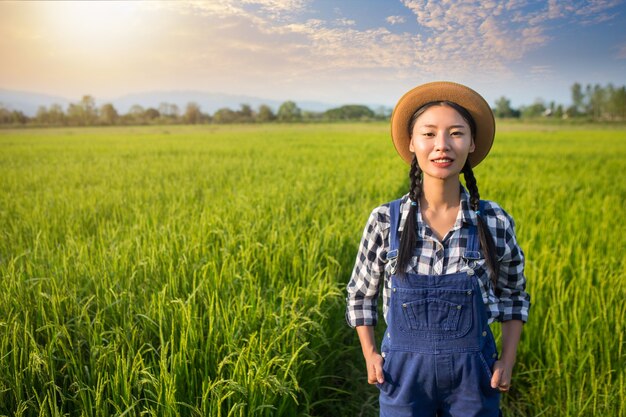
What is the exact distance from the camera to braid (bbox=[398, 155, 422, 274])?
1.18 metres

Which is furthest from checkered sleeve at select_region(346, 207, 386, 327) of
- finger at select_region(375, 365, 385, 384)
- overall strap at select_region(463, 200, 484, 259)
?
overall strap at select_region(463, 200, 484, 259)

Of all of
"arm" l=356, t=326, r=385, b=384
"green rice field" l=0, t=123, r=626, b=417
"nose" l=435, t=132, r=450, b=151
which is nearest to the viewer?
"nose" l=435, t=132, r=450, b=151

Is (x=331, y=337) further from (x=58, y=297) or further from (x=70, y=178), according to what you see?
(x=70, y=178)

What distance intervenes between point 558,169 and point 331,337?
8.29 metres

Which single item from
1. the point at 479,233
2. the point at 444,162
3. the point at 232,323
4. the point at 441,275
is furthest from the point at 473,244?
the point at 232,323

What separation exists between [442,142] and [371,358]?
0.64 metres

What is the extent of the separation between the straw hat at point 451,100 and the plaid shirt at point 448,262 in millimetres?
166

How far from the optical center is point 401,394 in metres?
1.22

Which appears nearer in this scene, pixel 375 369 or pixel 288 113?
pixel 375 369

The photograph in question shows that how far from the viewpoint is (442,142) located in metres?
1.15

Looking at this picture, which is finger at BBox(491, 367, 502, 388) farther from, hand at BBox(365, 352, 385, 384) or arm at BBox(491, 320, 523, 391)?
hand at BBox(365, 352, 385, 384)

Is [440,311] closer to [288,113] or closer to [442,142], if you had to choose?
[442,142]

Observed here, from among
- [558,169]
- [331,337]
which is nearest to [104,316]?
[331,337]

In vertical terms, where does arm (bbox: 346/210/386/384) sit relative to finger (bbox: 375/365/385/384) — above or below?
above
